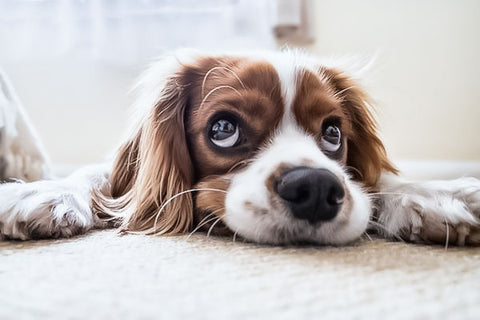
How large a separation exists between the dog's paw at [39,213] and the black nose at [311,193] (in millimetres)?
480

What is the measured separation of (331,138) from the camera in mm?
1354

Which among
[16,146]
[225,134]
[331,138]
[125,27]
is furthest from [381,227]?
[125,27]

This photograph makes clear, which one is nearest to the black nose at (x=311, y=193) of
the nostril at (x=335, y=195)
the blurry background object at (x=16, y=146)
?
the nostril at (x=335, y=195)

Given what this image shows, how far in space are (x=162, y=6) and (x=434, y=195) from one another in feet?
7.21

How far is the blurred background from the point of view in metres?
2.91

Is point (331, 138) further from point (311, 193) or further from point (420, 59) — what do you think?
point (420, 59)

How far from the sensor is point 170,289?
71cm

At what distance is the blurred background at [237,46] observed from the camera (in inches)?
115

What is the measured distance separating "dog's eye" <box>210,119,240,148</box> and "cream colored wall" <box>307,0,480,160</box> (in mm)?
1776

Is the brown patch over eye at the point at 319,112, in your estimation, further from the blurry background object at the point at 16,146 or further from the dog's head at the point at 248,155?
the blurry background object at the point at 16,146

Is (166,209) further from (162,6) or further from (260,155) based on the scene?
(162,6)

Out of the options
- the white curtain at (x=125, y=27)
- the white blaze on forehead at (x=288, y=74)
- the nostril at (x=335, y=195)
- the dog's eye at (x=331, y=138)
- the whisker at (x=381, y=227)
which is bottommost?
the whisker at (x=381, y=227)

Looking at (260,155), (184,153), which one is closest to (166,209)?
(184,153)

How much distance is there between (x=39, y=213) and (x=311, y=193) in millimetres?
586
